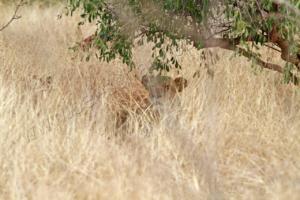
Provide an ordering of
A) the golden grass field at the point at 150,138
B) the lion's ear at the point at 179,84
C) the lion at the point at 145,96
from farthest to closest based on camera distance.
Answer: the lion's ear at the point at 179,84 → the lion at the point at 145,96 → the golden grass field at the point at 150,138

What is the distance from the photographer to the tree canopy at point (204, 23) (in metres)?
4.89

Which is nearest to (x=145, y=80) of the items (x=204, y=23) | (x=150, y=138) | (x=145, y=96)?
(x=145, y=96)

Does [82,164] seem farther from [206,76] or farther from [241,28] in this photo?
[206,76]

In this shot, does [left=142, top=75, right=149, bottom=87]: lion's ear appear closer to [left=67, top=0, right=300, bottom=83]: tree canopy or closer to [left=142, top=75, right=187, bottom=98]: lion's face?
[left=142, top=75, right=187, bottom=98]: lion's face

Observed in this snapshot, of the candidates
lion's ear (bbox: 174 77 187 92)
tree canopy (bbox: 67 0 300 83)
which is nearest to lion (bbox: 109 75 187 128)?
lion's ear (bbox: 174 77 187 92)

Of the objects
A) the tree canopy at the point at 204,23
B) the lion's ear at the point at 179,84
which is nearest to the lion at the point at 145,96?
the lion's ear at the point at 179,84

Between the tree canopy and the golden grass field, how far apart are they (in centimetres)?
31

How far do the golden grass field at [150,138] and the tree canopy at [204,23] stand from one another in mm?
314

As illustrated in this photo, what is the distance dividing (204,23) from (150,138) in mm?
1130

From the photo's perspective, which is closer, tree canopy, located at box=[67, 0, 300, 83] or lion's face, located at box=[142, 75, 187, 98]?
tree canopy, located at box=[67, 0, 300, 83]

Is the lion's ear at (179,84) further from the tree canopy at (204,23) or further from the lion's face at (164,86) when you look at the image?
the tree canopy at (204,23)

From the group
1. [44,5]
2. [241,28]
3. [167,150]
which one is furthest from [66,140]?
[44,5]

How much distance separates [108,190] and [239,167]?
1008mm

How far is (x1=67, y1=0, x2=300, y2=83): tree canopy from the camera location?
489 cm
